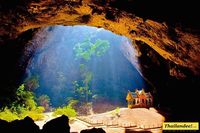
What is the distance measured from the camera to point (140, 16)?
8.00 m

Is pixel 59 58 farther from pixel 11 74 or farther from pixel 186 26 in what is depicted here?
pixel 186 26

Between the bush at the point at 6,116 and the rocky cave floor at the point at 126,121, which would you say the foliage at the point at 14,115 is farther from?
the rocky cave floor at the point at 126,121

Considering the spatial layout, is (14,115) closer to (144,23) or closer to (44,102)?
(144,23)

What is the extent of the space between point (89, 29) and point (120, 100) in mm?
17690

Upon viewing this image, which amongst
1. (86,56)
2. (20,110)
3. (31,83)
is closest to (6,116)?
(20,110)

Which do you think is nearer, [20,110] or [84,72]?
[20,110]

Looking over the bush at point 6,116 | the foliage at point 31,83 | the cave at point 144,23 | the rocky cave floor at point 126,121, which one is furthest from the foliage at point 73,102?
the cave at point 144,23

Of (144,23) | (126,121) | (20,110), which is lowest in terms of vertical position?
(126,121)

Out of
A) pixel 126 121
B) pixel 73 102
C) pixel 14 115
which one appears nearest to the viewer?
pixel 14 115

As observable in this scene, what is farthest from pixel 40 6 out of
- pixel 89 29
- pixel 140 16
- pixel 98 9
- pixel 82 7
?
pixel 89 29

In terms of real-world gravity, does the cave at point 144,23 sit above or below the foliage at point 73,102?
above

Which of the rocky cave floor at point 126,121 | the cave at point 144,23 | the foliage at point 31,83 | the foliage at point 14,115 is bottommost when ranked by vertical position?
the rocky cave floor at point 126,121

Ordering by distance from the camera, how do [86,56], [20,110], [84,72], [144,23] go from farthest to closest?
1. [86,56]
2. [84,72]
3. [20,110]
4. [144,23]

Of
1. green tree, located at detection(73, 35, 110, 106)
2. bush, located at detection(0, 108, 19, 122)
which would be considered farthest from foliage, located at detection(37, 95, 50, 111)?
bush, located at detection(0, 108, 19, 122)
